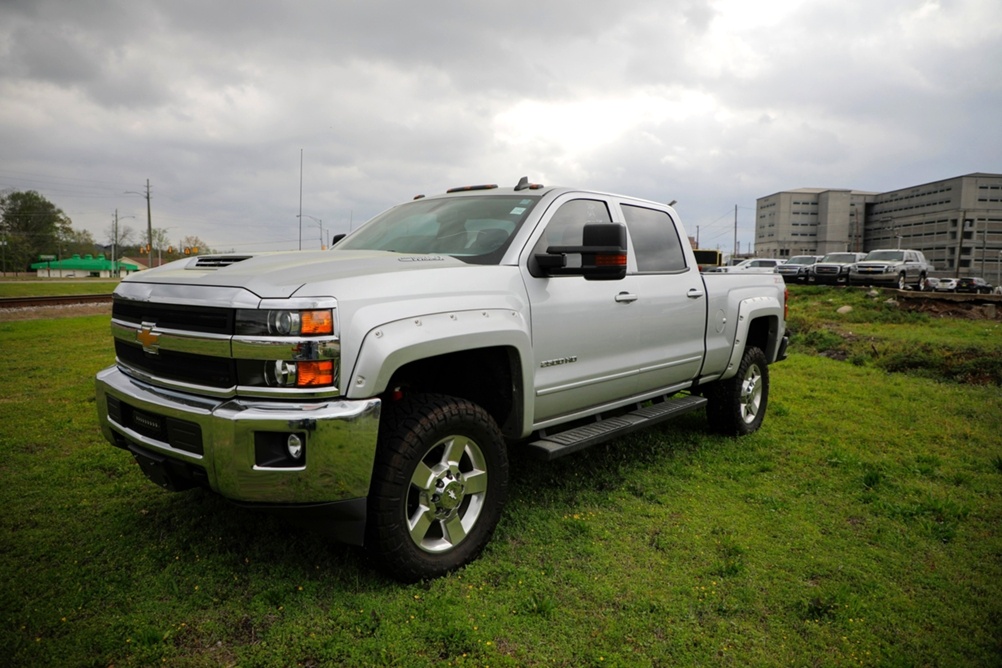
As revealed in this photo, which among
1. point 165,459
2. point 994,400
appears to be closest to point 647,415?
point 165,459

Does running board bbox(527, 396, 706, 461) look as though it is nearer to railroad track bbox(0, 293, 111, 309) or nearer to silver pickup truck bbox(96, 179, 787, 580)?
silver pickup truck bbox(96, 179, 787, 580)

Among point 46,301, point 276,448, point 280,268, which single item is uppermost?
point 280,268

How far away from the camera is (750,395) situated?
Result: 602 centimetres

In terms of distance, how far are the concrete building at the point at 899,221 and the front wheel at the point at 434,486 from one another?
100.0 metres

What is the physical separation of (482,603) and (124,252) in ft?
344

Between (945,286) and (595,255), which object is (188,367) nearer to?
(595,255)

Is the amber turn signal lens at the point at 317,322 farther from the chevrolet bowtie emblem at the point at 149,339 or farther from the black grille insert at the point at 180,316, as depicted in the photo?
the chevrolet bowtie emblem at the point at 149,339

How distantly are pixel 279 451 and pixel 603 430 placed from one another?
2.08 meters

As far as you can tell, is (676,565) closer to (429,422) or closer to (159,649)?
(429,422)

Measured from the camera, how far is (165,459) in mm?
2939

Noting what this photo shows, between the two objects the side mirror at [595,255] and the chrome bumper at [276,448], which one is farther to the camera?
the side mirror at [595,255]

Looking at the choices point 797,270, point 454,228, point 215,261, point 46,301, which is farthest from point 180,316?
point 797,270

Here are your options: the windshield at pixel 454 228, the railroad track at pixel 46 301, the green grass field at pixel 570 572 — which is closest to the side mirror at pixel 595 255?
the windshield at pixel 454 228

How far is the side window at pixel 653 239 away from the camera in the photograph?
15.5ft
